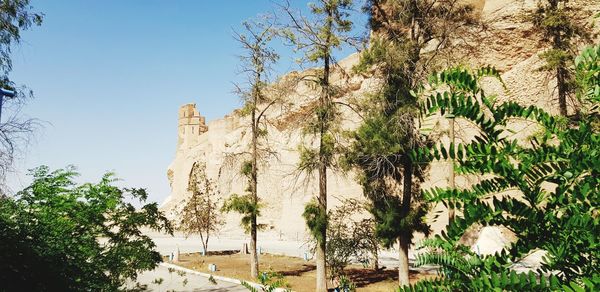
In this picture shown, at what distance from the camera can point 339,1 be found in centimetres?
1546

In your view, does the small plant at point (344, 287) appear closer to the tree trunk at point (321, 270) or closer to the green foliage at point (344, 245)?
the tree trunk at point (321, 270)

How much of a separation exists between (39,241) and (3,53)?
207 inches

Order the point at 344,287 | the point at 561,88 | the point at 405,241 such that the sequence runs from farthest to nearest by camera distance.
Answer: the point at 561,88, the point at 405,241, the point at 344,287

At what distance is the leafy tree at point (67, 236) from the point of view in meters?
7.79

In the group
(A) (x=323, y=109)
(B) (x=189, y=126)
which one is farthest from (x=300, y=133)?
(B) (x=189, y=126)

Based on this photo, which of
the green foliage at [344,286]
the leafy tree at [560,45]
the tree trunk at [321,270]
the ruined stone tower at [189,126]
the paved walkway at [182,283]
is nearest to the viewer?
the green foliage at [344,286]

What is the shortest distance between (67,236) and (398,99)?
10992 millimetres

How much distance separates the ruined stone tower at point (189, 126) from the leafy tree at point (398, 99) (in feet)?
183

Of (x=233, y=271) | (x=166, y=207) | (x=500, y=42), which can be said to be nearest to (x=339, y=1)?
(x=233, y=271)

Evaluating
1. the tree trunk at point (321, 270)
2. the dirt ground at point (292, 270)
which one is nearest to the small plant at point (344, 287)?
the tree trunk at point (321, 270)

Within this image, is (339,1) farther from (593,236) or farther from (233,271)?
(593,236)

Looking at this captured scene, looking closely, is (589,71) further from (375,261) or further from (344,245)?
(375,261)

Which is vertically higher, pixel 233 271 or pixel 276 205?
pixel 276 205

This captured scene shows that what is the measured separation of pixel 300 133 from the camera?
16.2 m
